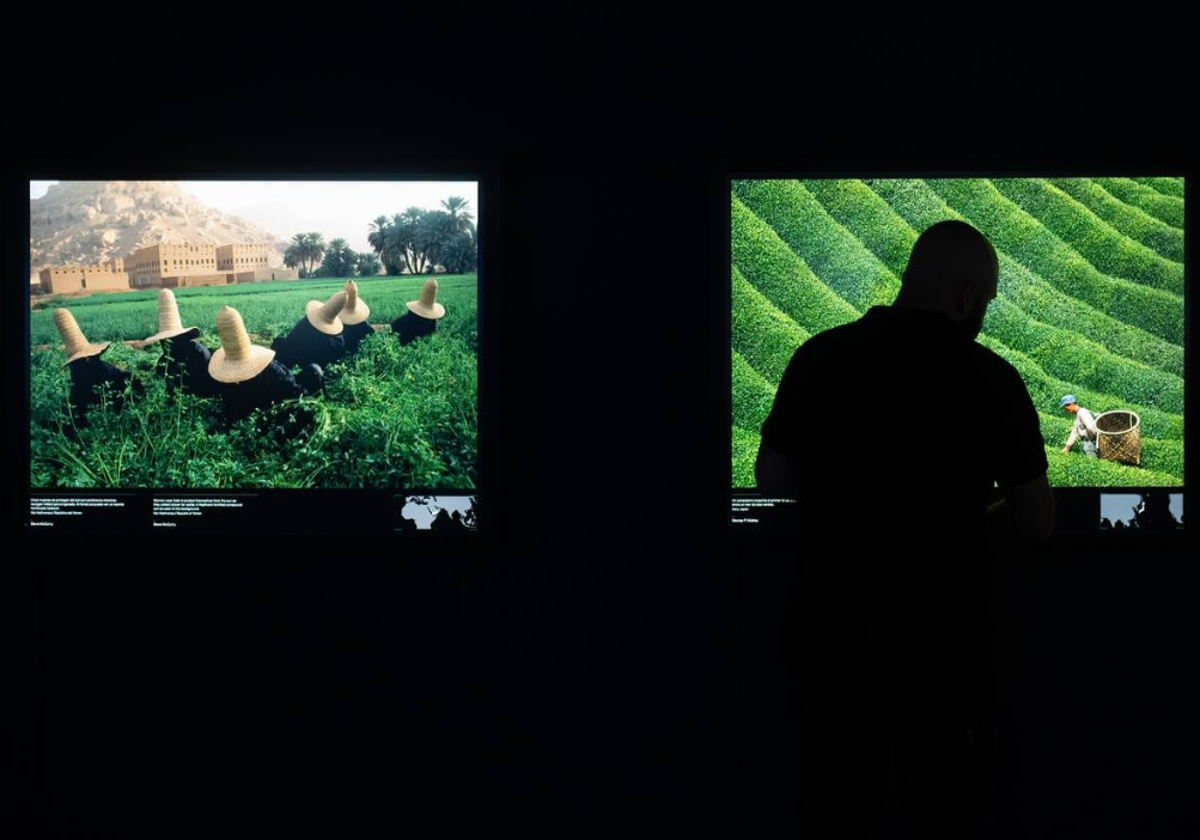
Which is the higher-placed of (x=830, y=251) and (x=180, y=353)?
(x=830, y=251)

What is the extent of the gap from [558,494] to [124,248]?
1.31m

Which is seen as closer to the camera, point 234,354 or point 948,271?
point 948,271

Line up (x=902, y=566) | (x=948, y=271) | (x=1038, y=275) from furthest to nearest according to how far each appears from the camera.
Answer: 1. (x=1038, y=275)
2. (x=948, y=271)
3. (x=902, y=566)


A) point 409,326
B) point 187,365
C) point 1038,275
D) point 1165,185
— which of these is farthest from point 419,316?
point 1165,185

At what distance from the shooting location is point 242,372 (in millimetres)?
2725

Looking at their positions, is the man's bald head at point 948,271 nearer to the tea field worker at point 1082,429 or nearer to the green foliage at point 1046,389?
the green foliage at point 1046,389

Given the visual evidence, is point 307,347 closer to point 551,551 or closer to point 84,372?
point 84,372

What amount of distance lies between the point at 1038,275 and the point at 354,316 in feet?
5.88

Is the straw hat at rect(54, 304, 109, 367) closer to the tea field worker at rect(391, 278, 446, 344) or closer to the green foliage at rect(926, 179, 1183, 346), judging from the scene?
the tea field worker at rect(391, 278, 446, 344)

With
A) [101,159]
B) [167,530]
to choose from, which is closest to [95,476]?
[167,530]

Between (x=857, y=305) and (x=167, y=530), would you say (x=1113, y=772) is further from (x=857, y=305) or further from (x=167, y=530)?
(x=167, y=530)

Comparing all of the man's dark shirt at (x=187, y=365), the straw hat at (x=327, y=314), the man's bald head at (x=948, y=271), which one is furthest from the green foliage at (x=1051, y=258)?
the man's dark shirt at (x=187, y=365)

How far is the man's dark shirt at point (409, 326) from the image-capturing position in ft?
8.96

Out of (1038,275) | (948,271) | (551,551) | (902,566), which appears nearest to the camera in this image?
(902,566)
